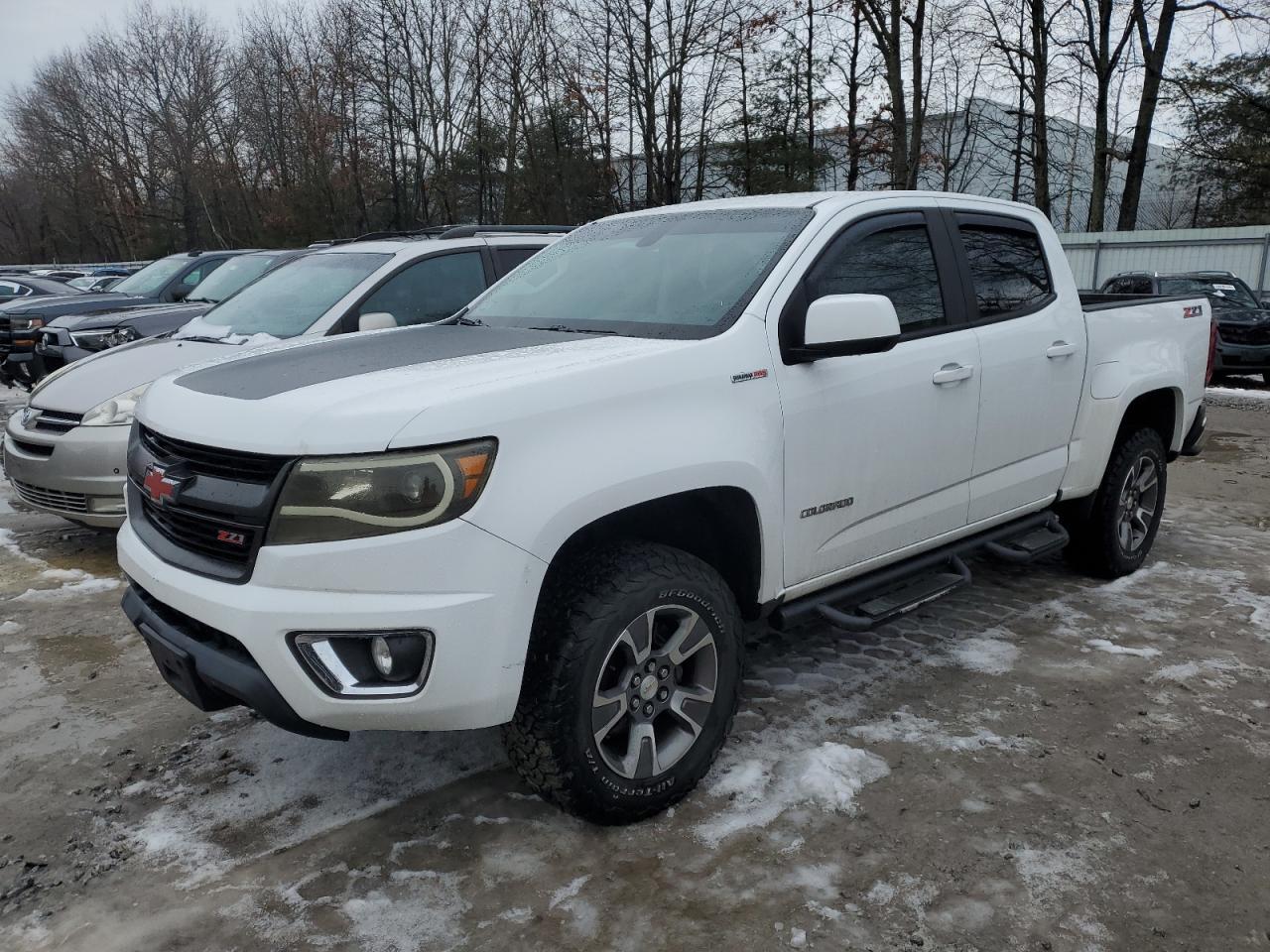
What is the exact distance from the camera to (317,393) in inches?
99.6

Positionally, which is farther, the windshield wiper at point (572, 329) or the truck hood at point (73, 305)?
the truck hood at point (73, 305)

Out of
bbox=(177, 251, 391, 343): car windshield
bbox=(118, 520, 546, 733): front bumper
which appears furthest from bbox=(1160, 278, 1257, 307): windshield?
bbox=(118, 520, 546, 733): front bumper

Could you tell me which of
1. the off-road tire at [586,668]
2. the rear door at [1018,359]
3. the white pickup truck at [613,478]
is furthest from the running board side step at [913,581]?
the off-road tire at [586,668]

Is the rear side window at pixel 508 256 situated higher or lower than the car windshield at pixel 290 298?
higher

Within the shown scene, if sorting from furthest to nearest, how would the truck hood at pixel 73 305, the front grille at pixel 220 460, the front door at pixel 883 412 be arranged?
the truck hood at pixel 73 305 < the front door at pixel 883 412 < the front grille at pixel 220 460

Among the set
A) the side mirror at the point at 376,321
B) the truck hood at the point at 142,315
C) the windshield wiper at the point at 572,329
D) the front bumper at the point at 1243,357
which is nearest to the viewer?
the windshield wiper at the point at 572,329

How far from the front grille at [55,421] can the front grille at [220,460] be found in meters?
3.03

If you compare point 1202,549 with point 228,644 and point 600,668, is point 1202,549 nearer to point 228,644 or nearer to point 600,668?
point 600,668

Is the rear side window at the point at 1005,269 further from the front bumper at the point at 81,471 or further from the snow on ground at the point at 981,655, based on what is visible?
the front bumper at the point at 81,471

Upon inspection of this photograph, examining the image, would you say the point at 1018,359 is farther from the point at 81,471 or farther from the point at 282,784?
the point at 81,471

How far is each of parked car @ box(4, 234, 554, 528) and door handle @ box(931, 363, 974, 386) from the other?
2668 mm

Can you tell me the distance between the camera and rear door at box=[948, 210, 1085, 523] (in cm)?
396

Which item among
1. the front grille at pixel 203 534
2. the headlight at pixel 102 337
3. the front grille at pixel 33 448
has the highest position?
the headlight at pixel 102 337

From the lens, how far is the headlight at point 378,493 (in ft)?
7.65
